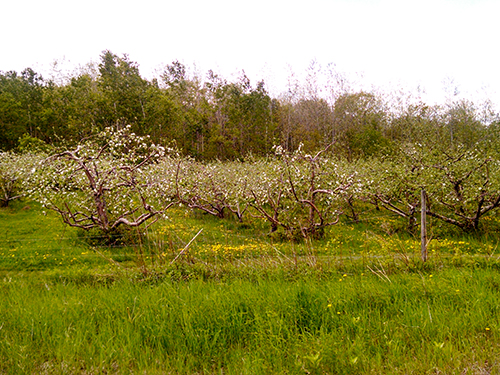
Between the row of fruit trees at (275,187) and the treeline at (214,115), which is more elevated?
the treeline at (214,115)

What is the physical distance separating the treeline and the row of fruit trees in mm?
16889

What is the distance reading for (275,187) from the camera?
12281 millimetres

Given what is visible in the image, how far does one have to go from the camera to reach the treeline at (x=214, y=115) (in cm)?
3344

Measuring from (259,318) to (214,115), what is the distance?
40363 mm

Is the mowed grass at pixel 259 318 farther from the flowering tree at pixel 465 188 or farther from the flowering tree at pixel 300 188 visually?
the flowering tree at pixel 465 188

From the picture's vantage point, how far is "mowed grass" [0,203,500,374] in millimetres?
3152

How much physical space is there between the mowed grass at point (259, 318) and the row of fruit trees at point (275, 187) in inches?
131

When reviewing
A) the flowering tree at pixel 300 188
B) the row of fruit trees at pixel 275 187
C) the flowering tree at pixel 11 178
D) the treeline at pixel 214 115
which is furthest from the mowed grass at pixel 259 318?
the treeline at pixel 214 115

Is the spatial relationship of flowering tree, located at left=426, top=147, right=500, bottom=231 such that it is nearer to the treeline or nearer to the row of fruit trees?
the row of fruit trees

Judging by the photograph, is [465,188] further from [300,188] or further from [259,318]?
[259,318]

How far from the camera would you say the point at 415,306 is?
4.04m

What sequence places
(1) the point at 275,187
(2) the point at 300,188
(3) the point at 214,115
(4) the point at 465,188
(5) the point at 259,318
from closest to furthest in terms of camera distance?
(5) the point at 259,318
(4) the point at 465,188
(2) the point at 300,188
(1) the point at 275,187
(3) the point at 214,115

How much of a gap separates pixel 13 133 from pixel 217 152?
21.8 meters

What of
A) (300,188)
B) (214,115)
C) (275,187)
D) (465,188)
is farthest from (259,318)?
(214,115)
